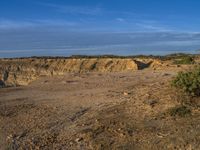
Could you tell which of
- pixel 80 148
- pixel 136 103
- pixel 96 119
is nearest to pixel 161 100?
pixel 136 103

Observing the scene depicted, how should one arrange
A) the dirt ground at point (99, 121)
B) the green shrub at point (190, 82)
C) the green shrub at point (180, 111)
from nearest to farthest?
the dirt ground at point (99, 121), the green shrub at point (180, 111), the green shrub at point (190, 82)

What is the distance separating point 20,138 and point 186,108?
345 centimetres

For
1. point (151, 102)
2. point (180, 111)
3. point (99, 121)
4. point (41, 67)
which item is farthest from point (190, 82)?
point (41, 67)

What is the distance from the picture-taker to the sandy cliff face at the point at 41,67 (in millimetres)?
43688

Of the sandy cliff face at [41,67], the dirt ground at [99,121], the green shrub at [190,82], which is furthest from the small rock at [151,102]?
the sandy cliff face at [41,67]

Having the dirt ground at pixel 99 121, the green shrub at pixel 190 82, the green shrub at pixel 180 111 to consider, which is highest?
the green shrub at pixel 190 82

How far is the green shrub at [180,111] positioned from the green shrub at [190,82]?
99cm

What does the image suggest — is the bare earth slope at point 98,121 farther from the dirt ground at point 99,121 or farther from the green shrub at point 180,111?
the green shrub at point 180,111

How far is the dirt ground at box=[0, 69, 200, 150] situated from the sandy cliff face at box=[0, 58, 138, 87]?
1147 inches

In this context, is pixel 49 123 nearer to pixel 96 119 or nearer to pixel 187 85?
pixel 96 119

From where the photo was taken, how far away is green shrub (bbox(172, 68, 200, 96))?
10.7m

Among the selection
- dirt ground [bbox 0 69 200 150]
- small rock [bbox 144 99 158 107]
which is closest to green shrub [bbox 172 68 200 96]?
dirt ground [bbox 0 69 200 150]

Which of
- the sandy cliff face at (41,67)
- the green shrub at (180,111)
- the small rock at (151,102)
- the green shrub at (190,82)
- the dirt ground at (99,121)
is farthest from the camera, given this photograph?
the sandy cliff face at (41,67)

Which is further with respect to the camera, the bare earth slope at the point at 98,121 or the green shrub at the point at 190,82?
the green shrub at the point at 190,82
